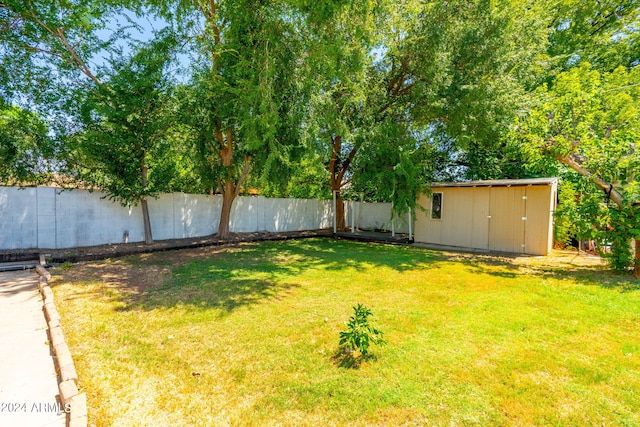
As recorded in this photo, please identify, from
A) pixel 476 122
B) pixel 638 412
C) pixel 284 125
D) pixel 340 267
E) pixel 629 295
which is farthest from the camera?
pixel 476 122

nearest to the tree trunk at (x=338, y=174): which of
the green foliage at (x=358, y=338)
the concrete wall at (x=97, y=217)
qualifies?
the concrete wall at (x=97, y=217)

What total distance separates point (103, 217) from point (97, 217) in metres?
0.14

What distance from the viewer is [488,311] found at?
4.24 metres

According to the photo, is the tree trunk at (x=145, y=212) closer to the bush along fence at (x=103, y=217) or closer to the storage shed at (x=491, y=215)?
the bush along fence at (x=103, y=217)

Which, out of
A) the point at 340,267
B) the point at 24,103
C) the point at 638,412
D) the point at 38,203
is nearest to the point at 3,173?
the point at 38,203

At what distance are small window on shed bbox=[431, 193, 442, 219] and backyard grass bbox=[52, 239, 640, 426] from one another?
15.9 ft

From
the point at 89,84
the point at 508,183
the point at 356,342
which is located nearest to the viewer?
the point at 356,342

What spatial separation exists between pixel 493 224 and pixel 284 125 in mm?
6943

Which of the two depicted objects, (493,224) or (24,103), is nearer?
(24,103)

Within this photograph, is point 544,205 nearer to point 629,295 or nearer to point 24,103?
point 629,295

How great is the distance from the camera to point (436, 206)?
10852 mm

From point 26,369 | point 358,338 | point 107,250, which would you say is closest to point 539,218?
point 358,338

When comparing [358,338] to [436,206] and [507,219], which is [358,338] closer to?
[507,219]

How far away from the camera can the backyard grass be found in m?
2.24
